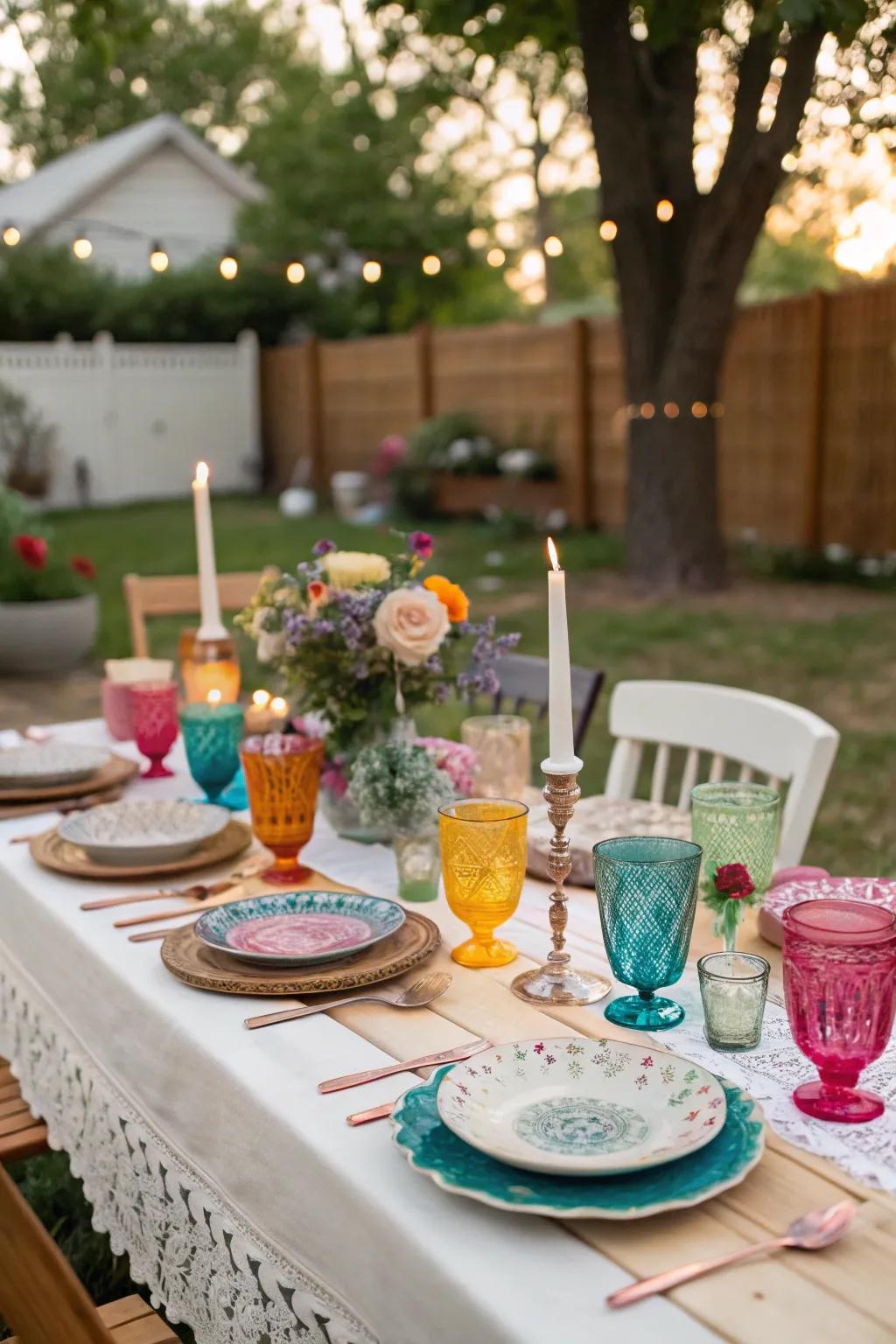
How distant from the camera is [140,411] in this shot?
1620cm

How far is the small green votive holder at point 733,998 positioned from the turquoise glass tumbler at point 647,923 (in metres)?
0.05

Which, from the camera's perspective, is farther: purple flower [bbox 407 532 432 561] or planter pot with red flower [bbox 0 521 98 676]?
planter pot with red flower [bbox 0 521 98 676]

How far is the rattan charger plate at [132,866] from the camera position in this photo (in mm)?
2020

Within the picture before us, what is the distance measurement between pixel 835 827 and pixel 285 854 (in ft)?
9.70

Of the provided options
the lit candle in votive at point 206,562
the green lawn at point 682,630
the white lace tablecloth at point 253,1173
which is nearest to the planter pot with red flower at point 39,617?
the green lawn at point 682,630

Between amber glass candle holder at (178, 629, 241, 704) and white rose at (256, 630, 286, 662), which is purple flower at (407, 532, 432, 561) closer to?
white rose at (256, 630, 286, 662)

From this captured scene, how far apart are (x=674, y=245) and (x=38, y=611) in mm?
4160

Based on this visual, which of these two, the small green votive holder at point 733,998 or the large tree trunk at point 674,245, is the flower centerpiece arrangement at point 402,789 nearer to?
the small green votive holder at point 733,998

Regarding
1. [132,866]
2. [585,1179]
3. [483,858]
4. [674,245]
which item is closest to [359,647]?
[132,866]

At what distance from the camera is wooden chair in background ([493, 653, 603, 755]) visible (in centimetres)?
280

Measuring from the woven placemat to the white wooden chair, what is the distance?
884 millimetres

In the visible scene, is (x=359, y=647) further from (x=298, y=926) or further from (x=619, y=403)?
(x=619, y=403)

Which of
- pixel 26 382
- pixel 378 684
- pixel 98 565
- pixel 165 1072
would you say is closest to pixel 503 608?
pixel 98 565

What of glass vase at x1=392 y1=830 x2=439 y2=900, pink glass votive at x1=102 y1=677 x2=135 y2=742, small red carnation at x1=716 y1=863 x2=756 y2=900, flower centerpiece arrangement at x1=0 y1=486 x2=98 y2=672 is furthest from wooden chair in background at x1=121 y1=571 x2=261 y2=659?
flower centerpiece arrangement at x1=0 y1=486 x2=98 y2=672
